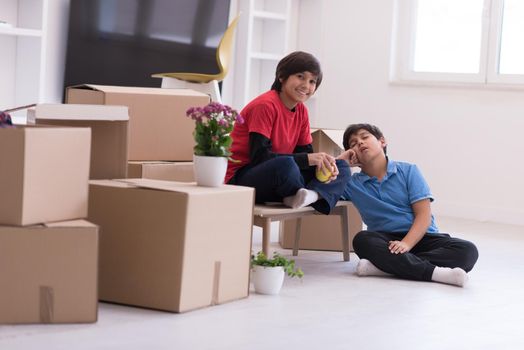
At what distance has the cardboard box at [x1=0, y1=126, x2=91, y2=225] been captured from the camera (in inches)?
95.5

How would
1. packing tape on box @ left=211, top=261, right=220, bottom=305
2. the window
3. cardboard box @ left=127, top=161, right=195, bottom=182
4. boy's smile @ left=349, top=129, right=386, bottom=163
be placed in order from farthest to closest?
1. the window
2. boy's smile @ left=349, top=129, right=386, bottom=163
3. cardboard box @ left=127, top=161, right=195, bottom=182
4. packing tape on box @ left=211, top=261, right=220, bottom=305

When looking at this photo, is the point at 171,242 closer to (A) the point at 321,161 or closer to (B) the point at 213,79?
(A) the point at 321,161

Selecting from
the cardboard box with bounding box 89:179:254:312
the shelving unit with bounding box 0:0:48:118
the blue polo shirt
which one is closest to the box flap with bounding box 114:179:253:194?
the cardboard box with bounding box 89:179:254:312

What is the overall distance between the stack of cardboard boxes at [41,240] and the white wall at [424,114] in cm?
371

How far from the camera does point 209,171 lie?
289 centimetres

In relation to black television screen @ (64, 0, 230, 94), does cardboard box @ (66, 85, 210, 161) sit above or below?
below

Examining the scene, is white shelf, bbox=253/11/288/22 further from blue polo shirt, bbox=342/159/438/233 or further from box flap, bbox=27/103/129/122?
box flap, bbox=27/103/129/122

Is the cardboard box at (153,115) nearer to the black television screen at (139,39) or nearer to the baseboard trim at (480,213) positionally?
the black television screen at (139,39)

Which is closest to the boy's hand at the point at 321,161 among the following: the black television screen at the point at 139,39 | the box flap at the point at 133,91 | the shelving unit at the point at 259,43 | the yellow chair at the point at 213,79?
the box flap at the point at 133,91

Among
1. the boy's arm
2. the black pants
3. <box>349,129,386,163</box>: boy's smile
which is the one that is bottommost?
the black pants

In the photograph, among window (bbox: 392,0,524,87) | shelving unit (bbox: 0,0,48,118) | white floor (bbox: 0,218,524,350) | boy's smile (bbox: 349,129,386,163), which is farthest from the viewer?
window (bbox: 392,0,524,87)

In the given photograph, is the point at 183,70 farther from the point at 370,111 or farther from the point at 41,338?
the point at 41,338

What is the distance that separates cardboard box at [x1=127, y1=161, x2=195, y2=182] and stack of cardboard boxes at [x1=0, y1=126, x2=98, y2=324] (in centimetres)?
81

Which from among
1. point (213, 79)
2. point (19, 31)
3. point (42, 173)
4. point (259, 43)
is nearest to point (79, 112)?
point (42, 173)
